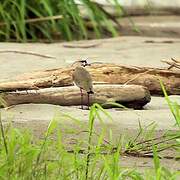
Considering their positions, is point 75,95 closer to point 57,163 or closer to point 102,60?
point 57,163

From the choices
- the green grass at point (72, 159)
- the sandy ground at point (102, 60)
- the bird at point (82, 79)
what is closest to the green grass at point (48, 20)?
the sandy ground at point (102, 60)

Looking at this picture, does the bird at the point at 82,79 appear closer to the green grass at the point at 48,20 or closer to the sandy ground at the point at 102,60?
the sandy ground at the point at 102,60

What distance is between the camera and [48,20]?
5.88 metres

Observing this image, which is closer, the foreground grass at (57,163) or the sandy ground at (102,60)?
the foreground grass at (57,163)

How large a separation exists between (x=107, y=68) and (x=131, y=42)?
2029 mm

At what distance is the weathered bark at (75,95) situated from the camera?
10.7 feet

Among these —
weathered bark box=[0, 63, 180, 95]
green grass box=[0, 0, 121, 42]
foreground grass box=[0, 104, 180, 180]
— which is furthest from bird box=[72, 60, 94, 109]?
green grass box=[0, 0, 121, 42]

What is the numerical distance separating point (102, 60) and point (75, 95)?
129 centimetres

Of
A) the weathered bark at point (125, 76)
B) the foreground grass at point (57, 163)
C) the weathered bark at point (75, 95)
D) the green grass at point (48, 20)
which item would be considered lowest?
the foreground grass at point (57, 163)

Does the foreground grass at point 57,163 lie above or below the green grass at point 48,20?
below

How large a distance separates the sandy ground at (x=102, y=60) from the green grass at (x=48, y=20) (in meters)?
0.26

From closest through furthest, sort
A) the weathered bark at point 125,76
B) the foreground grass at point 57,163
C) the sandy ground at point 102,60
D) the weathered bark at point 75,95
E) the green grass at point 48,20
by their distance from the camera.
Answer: the foreground grass at point 57,163
the sandy ground at point 102,60
the weathered bark at point 75,95
the weathered bark at point 125,76
the green grass at point 48,20

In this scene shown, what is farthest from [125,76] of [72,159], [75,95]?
[72,159]

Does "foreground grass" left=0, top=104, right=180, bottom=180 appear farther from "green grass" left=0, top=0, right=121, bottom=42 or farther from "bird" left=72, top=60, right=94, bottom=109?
"green grass" left=0, top=0, right=121, bottom=42
